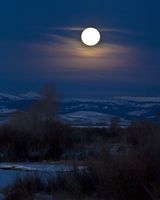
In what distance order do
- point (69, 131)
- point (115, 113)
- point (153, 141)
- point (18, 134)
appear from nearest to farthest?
point (153, 141) → point (18, 134) → point (69, 131) → point (115, 113)

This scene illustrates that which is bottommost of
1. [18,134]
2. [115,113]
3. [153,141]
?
[153,141]

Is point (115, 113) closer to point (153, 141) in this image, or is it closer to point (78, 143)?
point (78, 143)

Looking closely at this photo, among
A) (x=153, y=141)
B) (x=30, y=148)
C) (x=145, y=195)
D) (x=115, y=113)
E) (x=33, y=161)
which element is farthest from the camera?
(x=115, y=113)

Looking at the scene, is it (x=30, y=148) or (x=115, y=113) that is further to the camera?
(x=115, y=113)

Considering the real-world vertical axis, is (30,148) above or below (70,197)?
above

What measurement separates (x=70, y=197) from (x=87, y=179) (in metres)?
1.93

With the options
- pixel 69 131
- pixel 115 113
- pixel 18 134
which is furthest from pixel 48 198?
pixel 115 113

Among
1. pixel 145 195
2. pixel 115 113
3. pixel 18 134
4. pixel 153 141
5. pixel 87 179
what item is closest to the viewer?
pixel 145 195

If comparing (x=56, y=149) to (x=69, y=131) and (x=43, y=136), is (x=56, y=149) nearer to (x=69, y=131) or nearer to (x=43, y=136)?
(x=43, y=136)

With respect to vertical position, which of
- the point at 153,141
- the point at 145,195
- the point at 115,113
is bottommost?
the point at 145,195

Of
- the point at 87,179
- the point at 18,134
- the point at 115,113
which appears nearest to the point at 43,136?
the point at 18,134

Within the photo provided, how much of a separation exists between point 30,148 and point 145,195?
21651 millimetres

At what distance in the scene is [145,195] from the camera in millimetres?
16031

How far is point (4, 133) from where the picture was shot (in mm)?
39875
